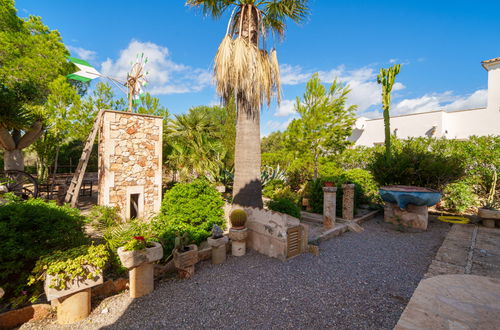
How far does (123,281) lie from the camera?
3.20 metres

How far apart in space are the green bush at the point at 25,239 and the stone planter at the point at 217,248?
6.75ft

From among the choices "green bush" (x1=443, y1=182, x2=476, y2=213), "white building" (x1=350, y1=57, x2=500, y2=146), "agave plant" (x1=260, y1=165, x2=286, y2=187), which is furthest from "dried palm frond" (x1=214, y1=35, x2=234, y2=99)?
"white building" (x1=350, y1=57, x2=500, y2=146)

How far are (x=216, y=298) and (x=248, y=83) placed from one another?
469cm

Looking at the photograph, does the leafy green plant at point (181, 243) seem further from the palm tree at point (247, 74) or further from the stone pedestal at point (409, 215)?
the stone pedestal at point (409, 215)

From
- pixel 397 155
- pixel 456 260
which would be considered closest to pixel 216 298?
pixel 456 260

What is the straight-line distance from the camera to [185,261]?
138 inches

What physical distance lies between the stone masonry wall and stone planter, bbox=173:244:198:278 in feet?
11.4

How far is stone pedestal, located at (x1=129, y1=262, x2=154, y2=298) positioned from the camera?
9.99 ft

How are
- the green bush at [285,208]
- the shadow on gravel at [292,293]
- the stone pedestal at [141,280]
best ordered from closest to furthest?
the shadow on gravel at [292,293], the stone pedestal at [141,280], the green bush at [285,208]

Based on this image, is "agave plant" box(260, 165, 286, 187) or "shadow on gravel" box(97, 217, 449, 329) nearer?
"shadow on gravel" box(97, 217, 449, 329)

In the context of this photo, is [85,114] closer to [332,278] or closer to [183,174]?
[183,174]

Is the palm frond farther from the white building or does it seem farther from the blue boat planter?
the white building

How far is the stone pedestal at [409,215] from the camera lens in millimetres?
6121

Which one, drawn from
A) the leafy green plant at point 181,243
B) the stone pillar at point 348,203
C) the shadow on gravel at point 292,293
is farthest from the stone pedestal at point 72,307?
the stone pillar at point 348,203
